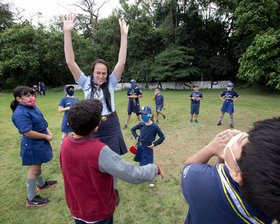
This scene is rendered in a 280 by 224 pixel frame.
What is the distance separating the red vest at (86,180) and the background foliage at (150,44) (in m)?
25.1

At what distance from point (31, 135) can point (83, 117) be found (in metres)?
1.80

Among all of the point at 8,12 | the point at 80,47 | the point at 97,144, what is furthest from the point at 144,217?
the point at 8,12

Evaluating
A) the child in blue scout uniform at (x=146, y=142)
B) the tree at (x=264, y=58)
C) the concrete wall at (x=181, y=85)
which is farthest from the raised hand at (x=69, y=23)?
the concrete wall at (x=181, y=85)

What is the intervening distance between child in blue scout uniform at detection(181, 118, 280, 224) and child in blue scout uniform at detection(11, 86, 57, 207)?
2.65 m

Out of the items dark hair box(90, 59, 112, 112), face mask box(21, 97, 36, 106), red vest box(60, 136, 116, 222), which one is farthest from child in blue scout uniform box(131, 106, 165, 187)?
face mask box(21, 97, 36, 106)

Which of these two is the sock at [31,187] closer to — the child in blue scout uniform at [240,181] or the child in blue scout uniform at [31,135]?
the child in blue scout uniform at [31,135]

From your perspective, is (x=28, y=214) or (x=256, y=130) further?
(x=28, y=214)

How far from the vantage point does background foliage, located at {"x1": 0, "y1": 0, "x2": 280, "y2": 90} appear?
77.4 ft

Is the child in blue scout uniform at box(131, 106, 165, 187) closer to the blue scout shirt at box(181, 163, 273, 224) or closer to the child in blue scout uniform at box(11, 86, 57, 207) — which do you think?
the child in blue scout uniform at box(11, 86, 57, 207)

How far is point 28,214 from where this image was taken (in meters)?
2.78

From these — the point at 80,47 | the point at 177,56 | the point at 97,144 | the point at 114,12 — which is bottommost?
the point at 97,144

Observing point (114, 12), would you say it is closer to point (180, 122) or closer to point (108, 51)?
point (108, 51)

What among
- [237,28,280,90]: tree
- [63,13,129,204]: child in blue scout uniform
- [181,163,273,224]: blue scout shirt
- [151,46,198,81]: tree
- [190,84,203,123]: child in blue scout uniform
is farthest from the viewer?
[151,46,198,81]: tree

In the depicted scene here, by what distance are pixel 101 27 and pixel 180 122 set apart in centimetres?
2789
